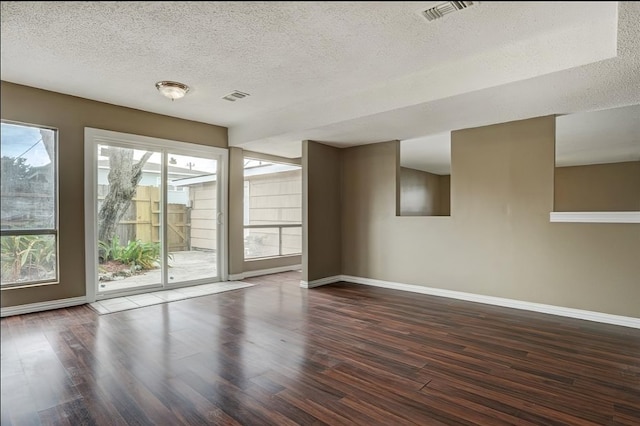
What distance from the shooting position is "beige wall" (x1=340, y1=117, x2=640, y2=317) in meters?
3.31

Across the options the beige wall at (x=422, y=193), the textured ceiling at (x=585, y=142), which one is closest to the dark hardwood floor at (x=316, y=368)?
the textured ceiling at (x=585, y=142)

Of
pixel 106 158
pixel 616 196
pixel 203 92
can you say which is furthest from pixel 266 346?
pixel 616 196

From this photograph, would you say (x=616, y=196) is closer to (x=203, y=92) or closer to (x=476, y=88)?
(x=476, y=88)

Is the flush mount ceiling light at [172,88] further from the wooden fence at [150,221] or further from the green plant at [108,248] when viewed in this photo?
the green plant at [108,248]

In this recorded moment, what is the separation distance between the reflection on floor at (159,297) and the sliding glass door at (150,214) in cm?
14

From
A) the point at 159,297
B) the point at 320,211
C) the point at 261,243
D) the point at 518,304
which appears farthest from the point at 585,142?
the point at 159,297

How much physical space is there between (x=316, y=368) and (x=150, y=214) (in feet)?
10.3

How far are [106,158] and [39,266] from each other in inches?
102

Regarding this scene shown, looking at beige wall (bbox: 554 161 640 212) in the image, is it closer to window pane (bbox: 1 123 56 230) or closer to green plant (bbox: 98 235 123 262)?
green plant (bbox: 98 235 123 262)

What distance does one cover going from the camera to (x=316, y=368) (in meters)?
2.30

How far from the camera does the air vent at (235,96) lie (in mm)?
3723

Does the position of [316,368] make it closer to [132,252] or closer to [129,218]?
[132,252]

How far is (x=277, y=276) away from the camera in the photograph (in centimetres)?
568

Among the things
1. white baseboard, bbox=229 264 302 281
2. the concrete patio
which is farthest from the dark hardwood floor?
white baseboard, bbox=229 264 302 281
